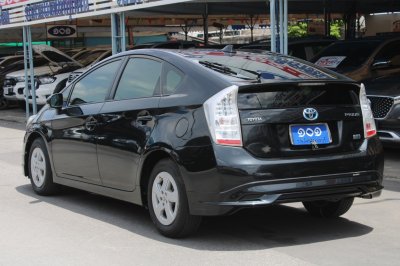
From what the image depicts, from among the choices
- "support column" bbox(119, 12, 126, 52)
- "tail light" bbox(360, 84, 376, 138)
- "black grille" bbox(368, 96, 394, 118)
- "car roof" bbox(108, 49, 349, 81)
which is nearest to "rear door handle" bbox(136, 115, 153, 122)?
"car roof" bbox(108, 49, 349, 81)

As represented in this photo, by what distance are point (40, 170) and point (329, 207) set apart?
11.5ft

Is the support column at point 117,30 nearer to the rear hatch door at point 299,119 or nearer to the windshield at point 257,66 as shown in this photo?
the windshield at point 257,66

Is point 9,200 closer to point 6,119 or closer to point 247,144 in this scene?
point 247,144

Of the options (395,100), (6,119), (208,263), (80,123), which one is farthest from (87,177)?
(6,119)

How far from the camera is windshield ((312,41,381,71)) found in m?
11.5

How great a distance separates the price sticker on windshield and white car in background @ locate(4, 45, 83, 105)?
8134mm

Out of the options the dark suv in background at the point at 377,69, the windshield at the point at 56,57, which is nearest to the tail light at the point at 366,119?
the dark suv in background at the point at 377,69

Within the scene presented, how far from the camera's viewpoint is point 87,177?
6.45m

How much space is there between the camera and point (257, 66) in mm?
5531

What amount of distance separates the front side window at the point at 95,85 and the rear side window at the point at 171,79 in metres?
0.89

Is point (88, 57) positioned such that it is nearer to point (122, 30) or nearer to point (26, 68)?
point (26, 68)

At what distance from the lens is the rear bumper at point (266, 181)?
190 inches

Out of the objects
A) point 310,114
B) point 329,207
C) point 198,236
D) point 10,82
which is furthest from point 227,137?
point 10,82

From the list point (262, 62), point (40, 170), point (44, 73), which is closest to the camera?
point (262, 62)
